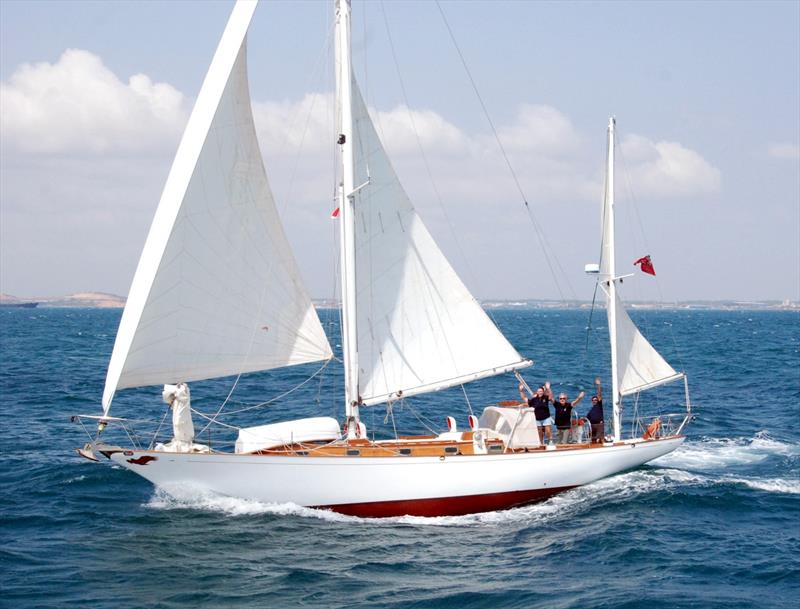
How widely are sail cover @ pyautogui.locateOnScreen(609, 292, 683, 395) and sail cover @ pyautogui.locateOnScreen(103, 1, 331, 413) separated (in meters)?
7.77

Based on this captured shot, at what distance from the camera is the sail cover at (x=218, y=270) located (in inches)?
706

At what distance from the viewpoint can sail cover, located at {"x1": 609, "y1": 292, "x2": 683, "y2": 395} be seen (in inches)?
893

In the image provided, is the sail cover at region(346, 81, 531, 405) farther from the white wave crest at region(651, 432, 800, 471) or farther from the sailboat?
the white wave crest at region(651, 432, 800, 471)

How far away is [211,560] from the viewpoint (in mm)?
16469

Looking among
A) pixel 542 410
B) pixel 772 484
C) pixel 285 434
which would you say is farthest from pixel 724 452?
pixel 285 434

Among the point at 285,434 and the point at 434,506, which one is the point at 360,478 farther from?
the point at 285,434

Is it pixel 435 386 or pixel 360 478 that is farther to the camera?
pixel 435 386

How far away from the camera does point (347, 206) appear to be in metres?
20.2

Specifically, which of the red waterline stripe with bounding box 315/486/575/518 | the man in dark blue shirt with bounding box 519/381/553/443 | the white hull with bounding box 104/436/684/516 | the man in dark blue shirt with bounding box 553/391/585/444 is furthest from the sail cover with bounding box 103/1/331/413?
the man in dark blue shirt with bounding box 553/391/585/444

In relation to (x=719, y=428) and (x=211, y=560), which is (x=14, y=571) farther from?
(x=719, y=428)

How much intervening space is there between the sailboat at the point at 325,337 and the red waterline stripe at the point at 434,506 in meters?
0.03

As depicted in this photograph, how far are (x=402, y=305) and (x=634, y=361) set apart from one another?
643cm

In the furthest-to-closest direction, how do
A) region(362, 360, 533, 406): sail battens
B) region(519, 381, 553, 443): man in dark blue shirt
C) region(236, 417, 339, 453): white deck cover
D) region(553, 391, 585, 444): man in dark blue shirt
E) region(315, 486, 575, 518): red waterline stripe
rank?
region(553, 391, 585, 444): man in dark blue shirt → region(519, 381, 553, 443): man in dark blue shirt → region(362, 360, 533, 406): sail battens → region(236, 417, 339, 453): white deck cover → region(315, 486, 575, 518): red waterline stripe

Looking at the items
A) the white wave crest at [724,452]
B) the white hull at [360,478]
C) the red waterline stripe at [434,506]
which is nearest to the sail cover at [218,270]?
the white hull at [360,478]
